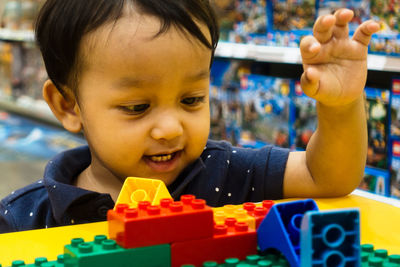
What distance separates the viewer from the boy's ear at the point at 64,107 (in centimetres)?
118

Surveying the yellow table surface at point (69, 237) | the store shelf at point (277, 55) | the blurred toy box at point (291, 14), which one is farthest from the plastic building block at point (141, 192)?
the blurred toy box at point (291, 14)

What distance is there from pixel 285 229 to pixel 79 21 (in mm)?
620

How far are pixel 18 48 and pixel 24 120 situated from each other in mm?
734

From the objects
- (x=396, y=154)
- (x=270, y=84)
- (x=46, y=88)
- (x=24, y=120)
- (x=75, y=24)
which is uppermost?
(x=75, y=24)

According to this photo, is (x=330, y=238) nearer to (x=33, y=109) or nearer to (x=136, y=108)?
(x=136, y=108)

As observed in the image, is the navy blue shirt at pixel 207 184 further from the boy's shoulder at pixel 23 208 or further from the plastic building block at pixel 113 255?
the plastic building block at pixel 113 255

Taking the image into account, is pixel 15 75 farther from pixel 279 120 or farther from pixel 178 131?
pixel 178 131

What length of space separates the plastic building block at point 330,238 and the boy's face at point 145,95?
472 mm

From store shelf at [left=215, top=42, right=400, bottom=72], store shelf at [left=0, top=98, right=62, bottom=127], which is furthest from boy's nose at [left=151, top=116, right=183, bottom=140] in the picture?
store shelf at [left=0, top=98, right=62, bottom=127]

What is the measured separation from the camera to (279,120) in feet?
8.95

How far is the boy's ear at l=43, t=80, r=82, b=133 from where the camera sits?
1.18 m

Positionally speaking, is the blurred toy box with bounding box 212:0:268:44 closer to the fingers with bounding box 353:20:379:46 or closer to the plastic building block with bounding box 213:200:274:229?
the fingers with bounding box 353:20:379:46

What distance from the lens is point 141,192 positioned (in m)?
0.70

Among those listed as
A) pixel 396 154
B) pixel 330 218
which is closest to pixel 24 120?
pixel 396 154
